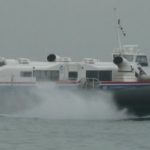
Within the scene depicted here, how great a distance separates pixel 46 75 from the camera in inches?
1292

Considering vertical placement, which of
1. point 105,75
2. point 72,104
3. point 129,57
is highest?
point 129,57

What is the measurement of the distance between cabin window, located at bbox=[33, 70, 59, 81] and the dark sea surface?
369mm

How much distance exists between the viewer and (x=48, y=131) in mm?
28094

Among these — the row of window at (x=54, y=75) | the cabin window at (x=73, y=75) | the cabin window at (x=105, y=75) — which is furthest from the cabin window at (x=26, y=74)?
the cabin window at (x=105, y=75)

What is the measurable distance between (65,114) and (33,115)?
3.49 ft

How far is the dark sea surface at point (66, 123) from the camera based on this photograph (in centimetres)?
2523

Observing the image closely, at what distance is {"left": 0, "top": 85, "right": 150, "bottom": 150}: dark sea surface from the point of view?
2523cm

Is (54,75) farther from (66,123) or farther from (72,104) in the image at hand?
(66,123)

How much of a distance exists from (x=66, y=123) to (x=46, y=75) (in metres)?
2.62

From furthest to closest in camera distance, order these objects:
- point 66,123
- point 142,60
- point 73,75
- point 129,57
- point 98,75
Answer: point 142,60 < point 129,57 < point 73,75 < point 98,75 < point 66,123

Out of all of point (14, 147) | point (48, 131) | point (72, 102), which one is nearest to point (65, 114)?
point (72, 102)

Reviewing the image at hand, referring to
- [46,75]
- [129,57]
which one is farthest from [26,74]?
[129,57]

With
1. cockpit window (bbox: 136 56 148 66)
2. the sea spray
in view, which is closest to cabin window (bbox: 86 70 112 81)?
the sea spray

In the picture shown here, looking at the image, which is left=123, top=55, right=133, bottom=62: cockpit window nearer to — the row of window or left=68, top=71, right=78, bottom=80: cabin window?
the row of window
